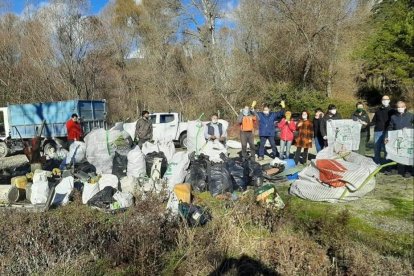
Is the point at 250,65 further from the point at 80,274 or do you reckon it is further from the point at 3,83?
the point at 80,274

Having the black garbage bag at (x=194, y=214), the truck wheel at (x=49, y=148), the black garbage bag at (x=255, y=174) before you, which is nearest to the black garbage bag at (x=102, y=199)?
the black garbage bag at (x=194, y=214)

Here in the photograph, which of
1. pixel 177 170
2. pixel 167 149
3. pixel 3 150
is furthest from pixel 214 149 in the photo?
pixel 3 150

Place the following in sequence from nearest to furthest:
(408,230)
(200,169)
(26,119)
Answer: (408,230) < (200,169) < (26,119)

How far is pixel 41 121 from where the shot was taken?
13.6 meters

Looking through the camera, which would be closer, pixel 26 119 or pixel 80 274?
pixel 80 274

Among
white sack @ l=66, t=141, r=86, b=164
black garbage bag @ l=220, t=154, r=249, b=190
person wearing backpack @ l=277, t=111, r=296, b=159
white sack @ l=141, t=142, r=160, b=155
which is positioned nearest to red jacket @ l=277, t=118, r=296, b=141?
person wearing backpack @ l=277, t=111, r=296, b=159

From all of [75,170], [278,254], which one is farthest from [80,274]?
[75,170]

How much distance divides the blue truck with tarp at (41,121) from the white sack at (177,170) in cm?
792

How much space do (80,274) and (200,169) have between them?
3.11m

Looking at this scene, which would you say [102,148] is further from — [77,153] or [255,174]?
[255,174]

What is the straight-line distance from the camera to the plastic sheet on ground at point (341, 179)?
3.62 metres

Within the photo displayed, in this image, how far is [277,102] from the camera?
786 inches

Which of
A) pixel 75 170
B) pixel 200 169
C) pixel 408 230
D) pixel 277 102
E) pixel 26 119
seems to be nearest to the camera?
pixel 408 230

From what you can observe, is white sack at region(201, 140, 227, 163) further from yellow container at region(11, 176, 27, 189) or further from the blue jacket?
yellow container at region(11, 176, 27, 189)
